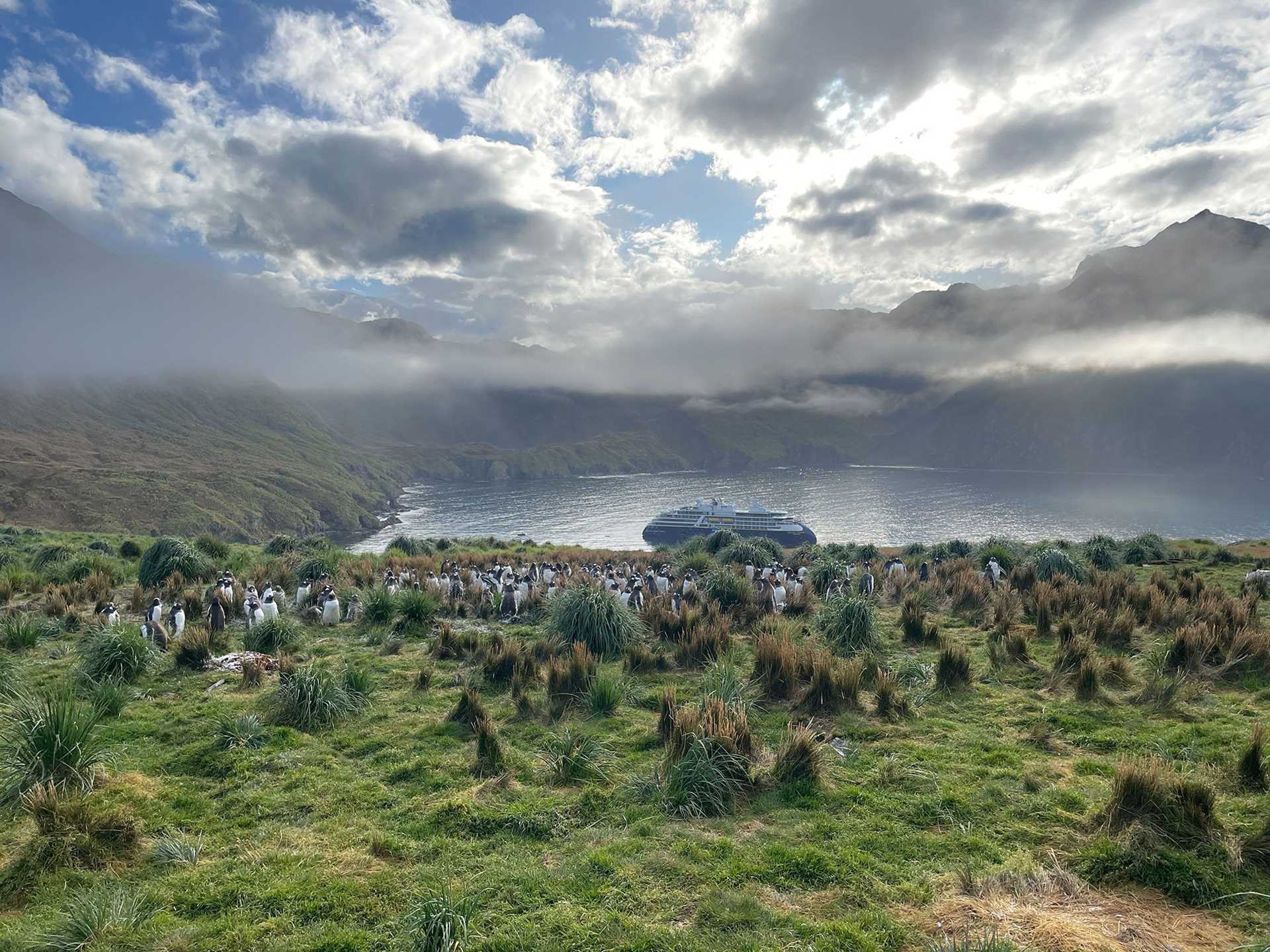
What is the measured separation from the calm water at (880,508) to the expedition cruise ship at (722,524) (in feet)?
15.5

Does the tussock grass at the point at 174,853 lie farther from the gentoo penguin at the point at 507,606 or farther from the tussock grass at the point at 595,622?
the gentoo penguin at the point at 507,606

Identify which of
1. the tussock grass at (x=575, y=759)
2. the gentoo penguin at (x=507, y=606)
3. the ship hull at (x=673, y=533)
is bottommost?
the ship hull at (x=673, y=533)

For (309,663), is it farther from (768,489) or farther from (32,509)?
(768,489)

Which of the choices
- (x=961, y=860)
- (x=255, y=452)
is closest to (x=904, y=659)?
(x=961, y=860)

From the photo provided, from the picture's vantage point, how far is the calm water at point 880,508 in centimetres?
9531

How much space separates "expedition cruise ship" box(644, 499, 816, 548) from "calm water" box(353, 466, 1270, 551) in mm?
4722

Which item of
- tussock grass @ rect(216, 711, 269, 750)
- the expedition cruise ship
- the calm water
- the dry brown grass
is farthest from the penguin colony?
the calm water

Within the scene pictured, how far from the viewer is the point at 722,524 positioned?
7888 centimetres

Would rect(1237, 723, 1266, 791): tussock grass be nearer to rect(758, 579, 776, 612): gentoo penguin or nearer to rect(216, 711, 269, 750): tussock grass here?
rect(758, 579, 776, 612): gentoo penguin

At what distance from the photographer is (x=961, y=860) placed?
224 inches

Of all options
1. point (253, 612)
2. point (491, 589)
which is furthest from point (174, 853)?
point (491, 589)

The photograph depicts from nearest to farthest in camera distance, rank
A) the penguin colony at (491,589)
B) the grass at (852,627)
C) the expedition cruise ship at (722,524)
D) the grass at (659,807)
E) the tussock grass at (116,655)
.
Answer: the grass at (659,807), the tussock grass at (116,655), the grass at (852,627), the penguin colony at (491,589), the expedition cruise ship at (722,524)

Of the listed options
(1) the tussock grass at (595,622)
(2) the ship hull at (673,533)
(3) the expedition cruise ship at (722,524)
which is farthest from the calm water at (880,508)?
(1) the tussock grass at (595,622)

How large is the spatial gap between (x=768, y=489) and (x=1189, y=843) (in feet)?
535
